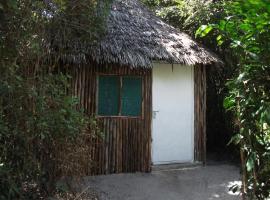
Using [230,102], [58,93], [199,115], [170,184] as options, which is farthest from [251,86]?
[199,115]

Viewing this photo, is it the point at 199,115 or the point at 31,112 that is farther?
the point at 199,115

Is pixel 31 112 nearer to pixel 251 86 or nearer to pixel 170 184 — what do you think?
pixel 251 86

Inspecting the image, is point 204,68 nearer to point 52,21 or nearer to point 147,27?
point 147,27

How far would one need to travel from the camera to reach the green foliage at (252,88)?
109 inches

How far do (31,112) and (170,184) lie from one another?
355cm

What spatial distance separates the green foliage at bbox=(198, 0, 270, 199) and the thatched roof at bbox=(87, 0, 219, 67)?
4585mm

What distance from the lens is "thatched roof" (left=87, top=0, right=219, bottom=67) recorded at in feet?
24.5

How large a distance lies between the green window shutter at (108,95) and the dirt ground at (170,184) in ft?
4.48

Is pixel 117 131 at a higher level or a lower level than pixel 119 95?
lower

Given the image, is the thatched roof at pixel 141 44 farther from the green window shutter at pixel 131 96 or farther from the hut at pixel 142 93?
the green window shutter at pixel 131 96

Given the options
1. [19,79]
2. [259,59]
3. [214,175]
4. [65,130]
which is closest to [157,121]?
[214,175]

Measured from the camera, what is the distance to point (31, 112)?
4.64 m

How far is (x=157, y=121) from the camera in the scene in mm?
8555

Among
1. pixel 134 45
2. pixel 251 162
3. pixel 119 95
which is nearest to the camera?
pixel 251 162
